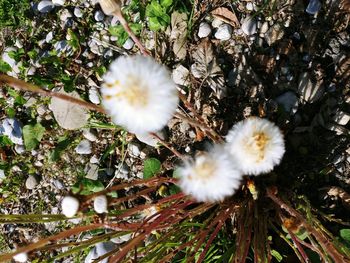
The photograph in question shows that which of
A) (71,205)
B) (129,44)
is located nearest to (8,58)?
(129,44)

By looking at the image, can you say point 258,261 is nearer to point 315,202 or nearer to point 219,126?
point 315,202

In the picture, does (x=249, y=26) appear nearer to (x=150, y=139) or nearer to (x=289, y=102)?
(x=289, y=102)

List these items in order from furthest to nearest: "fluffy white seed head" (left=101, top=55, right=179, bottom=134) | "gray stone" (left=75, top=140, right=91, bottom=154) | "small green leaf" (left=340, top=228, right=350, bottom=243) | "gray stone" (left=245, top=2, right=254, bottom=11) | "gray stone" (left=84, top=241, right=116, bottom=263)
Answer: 1. "gray stone" (left=75, top=140, right=91, bottom=154)
2. "gray stone" (left=84, top=241, right=116, bottom=263)
3. "gray stone" (left=245, top=2, right=254, bottom=11)
4. "small green leaf" (left=340, top=228, right=350, bottom=243)
5. "fluffy white seed head" (left=101, top=55, right=179, bottom=134)

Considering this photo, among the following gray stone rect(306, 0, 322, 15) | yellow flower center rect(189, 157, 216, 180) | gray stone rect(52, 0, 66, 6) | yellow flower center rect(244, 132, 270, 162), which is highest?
gray stone rect(52, 0, 66, 6)

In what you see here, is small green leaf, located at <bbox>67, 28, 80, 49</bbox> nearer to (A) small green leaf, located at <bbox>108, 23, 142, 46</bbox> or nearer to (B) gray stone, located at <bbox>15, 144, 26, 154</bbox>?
(A) small green leaf, located at <bbox>108, 23, 142, 46</bbox>

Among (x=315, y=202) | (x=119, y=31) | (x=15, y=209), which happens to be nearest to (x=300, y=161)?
(x=315, y=202)

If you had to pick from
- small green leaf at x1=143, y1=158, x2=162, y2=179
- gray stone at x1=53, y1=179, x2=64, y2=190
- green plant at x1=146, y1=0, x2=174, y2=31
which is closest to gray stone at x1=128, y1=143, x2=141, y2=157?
small green leaf at x1=143, y1=158, x2=162, y2=179
